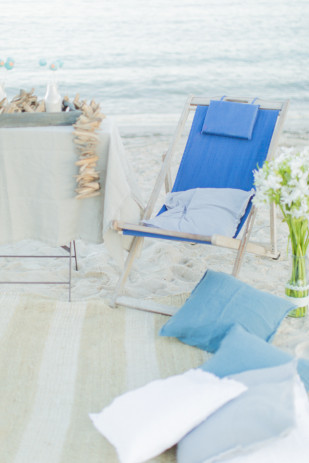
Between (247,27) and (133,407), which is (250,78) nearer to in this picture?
(247,27)

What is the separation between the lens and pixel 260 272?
11.3 ft

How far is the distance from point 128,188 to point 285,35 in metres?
14.9

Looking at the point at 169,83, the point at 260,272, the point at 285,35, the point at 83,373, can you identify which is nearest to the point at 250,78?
the point at 169,83

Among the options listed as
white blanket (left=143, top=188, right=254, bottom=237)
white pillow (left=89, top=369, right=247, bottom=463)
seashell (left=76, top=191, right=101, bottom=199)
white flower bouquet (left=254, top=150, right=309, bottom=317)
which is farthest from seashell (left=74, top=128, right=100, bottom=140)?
white pillow (left=89, top=369, right=247, bottom=463)

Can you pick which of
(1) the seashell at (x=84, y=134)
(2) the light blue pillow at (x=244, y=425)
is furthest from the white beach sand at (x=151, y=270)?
(2) the light blue pillow at (x=244, y=425)

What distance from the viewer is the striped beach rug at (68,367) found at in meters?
1.91

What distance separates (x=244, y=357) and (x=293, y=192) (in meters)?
0.83

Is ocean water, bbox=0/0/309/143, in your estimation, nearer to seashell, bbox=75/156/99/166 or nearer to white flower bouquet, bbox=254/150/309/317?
white flower bouquet, bbox=254/150/309/317

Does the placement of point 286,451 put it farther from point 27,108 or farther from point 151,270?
point 27,108

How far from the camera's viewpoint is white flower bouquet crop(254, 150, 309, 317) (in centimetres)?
257

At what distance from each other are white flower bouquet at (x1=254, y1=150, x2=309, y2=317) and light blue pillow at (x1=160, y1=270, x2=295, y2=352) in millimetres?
317

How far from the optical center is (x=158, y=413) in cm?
175

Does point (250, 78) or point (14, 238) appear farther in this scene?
point (250, 78)

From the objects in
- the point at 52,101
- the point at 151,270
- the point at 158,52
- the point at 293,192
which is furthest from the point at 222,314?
the point at 158,52
